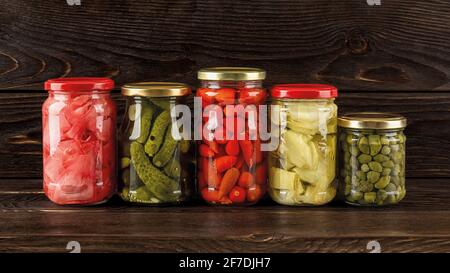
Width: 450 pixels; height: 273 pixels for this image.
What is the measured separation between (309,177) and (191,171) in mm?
196

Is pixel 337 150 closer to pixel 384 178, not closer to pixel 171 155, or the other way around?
pixel 384 178

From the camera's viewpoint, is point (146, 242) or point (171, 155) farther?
point (171, 155)

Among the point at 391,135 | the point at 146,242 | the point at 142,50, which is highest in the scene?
the point at 142,50

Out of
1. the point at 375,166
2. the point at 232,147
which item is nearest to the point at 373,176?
the point at 375,166

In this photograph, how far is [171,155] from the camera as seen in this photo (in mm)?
1104

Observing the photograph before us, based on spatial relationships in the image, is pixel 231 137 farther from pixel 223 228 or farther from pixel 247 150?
pixel 223 228

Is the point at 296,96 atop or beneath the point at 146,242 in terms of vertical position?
atop

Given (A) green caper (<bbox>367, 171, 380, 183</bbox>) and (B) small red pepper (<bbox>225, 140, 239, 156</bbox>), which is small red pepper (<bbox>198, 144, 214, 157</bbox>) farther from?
(A) green caper (<bbox>367, 171, 380, 183</bbox>)

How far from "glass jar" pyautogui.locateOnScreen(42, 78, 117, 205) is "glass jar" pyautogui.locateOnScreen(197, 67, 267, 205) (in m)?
0.16

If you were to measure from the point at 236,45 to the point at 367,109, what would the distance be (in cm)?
28

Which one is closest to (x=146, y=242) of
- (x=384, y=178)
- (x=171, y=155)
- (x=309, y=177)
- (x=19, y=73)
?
(x=171, y=155)

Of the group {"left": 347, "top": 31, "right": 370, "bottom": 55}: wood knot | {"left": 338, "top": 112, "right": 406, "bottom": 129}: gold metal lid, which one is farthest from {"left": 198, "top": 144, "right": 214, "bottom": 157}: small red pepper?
{"left": 347, "top": 31, "right": 370, "bottom": 55}: wood knot

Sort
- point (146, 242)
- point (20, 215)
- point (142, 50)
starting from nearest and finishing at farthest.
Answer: point (146, 242), point (20, 215), point (142, 50)

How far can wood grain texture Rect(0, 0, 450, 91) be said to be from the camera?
1.32 m
